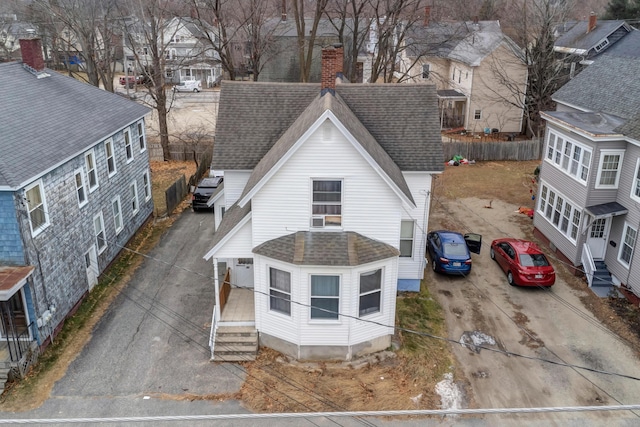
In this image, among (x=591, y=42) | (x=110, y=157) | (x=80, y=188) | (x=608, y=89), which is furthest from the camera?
(x=591, y=42)

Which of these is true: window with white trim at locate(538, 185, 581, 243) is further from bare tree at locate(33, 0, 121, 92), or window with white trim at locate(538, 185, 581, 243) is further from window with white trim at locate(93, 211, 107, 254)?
bare tree at locate(33, 0, 121, 92)

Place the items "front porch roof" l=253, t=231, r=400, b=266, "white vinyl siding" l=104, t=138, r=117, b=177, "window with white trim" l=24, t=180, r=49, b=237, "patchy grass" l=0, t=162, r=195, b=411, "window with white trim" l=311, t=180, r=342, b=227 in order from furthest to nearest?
"white vinyl siding" l=104, t=138, r=117, b=177 < "window with white trim" l=24, t=180, r=49, b=237 < "window with white trim" l=311, t=180, r=342, b=227 < "front porch roof" l=253, t=231, r=400, b=266 < "patchy grass" l=0, t=162, r=195, b=411

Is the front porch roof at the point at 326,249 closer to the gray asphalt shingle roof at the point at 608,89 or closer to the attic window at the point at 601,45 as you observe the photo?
the gray asphalt shingle roof at the point at 608,89

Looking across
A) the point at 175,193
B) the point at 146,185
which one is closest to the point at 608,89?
the point at 175,193

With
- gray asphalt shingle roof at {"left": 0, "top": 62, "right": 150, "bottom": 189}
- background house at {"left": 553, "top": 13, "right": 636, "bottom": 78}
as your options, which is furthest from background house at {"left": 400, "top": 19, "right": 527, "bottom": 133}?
gray asphalt shingle roof at {"left": 0, "top": 62, "right": 150, "bottom": 189}

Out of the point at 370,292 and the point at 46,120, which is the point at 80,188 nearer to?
the point at 46,120

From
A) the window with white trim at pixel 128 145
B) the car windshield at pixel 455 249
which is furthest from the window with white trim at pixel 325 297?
the window with white trim at pixel 128 145

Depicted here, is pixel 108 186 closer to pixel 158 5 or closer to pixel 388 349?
pixel 388 349
